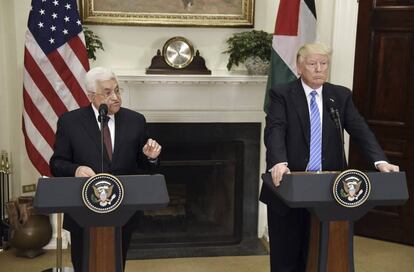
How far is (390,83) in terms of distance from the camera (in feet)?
13.7

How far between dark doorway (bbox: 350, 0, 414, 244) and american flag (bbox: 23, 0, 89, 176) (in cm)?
216

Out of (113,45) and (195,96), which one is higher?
(113,45)

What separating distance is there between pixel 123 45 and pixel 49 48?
770mm

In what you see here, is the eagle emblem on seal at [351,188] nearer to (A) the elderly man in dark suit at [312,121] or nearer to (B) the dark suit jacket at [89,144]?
(A) the elderly man in dark suit at [312,121]

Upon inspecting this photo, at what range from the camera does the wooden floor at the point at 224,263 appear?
12.6 ft

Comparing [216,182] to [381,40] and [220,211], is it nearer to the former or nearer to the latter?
[220,211]

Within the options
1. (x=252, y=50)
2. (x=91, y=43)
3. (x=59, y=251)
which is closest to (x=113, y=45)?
(x=91, y=43)

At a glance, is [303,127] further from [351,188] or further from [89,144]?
[89,144]

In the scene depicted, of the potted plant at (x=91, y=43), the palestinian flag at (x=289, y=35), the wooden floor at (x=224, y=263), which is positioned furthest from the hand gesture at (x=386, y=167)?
the potted plant at (x=91, y=43)

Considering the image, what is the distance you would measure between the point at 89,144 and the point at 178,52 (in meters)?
1.82

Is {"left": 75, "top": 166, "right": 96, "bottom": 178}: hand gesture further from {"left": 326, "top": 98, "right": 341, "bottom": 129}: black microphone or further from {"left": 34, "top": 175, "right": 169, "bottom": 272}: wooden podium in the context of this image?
{"left": 326, "top": 98, "right": 341, "bottom": 129}: black microphone

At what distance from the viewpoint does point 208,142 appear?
4.40 metres

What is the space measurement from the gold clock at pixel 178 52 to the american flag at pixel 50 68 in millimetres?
721

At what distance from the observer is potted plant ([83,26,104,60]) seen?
3.92m
